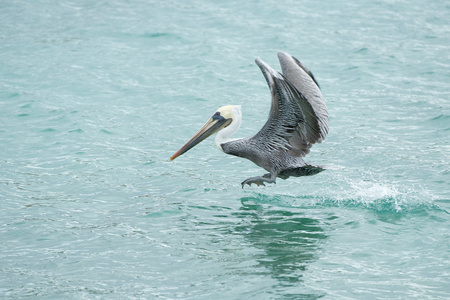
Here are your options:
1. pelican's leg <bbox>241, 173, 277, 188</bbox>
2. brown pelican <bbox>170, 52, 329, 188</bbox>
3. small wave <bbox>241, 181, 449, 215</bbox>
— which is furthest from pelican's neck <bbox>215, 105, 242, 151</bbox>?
small wave <bbox>241, 181, 449, 215</bbox>

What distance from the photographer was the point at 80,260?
19.1 feet

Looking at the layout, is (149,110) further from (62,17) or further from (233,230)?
(62,17)

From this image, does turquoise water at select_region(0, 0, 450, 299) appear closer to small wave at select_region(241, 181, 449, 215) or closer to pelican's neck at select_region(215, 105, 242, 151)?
small wave at select_region(241, 181, 449, 215)

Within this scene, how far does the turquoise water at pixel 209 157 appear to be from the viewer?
556cm

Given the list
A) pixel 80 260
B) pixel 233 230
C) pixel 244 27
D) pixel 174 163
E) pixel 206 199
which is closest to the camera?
pixel 80 260

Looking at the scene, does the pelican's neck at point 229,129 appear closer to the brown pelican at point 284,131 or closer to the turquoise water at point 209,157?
the brown pelican at point 284,131

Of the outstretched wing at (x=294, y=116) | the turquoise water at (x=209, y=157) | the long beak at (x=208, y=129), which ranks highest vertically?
the outstretched wing at (x=294, y=116)

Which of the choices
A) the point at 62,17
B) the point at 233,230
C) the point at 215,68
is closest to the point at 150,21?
the point at 62,17

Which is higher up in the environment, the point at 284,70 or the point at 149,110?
the point at 284,70

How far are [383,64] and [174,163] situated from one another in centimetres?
530

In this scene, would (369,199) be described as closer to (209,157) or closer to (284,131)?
(284,131)

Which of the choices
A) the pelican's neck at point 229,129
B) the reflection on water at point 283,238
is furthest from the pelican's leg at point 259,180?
the pelican's neck at point 229,129

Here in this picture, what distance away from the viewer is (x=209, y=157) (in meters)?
8.91

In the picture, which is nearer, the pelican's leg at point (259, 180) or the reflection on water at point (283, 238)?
the reflection on water at point (283, 238)
